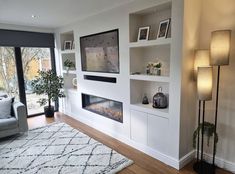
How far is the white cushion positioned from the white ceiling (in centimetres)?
163

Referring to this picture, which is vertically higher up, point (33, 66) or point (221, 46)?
point (221, 46)

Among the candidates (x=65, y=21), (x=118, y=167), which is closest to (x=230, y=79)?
(x=118, y=167)

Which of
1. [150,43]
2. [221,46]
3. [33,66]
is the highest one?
[150,43]

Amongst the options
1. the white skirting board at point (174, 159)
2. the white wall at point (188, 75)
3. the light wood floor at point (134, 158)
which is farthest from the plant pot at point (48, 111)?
the white wall at point (188, 75)

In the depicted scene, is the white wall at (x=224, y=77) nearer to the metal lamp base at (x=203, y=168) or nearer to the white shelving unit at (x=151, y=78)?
the metal lamp base at (x=203, y=168)

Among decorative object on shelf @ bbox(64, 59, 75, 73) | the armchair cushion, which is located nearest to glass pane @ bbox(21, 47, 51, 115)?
decorative object on shelf @ bbox(64, 59, 75, 73)

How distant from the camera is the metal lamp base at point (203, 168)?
2295 mm

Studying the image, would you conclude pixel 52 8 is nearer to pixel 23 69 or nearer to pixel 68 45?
pixel 68 45

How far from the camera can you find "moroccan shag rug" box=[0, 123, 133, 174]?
7.97ft

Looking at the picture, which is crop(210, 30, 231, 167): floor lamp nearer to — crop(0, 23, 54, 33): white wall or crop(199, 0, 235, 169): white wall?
crop(199, 0, 235, 169): white wall

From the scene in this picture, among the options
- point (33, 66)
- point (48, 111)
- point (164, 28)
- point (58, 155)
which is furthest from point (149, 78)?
point (33, 66)

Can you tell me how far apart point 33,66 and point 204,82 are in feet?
14.0

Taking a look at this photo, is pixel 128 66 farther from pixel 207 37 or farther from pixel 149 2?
pixel 207 37

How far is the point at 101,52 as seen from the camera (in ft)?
11.4
